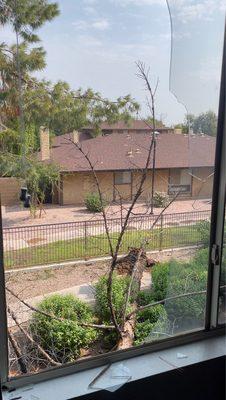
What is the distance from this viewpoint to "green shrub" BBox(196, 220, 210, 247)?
127 centimetres

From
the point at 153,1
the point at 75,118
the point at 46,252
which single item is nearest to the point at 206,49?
the point at 153,1

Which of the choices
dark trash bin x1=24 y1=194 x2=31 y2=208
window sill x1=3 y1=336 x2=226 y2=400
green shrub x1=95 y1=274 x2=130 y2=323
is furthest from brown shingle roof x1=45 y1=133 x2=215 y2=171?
window sill x1=3 y1=336 x2=226 y2=400

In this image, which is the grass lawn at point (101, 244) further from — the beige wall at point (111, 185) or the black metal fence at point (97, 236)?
the beige wall at point (111, 185)

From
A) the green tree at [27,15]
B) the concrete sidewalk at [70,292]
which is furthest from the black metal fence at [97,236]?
the green tree at [27,15]

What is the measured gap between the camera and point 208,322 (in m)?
1.27

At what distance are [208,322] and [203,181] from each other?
0.49m

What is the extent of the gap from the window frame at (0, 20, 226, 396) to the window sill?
0.06 feet

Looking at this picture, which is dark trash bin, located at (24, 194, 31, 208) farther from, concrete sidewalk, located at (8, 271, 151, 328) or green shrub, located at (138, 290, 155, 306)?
green shrub, located at (138, 290, 155, 306)

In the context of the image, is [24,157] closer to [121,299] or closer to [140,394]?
[121,299]

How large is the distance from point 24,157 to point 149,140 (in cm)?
42

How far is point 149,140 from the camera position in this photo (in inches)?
47.9

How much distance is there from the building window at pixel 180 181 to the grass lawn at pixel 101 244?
14cm

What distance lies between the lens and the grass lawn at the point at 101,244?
1204mm

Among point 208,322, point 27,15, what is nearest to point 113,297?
point 208,322
